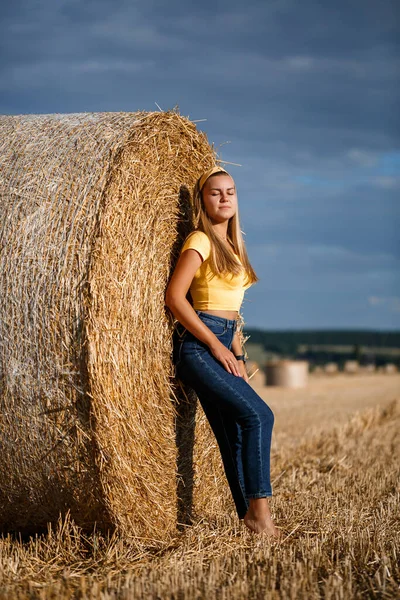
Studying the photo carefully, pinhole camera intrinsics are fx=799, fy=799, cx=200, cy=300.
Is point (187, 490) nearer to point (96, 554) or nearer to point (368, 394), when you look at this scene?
point (96, 554)

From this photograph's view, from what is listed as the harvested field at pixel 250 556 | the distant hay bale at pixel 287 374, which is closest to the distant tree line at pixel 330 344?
the distant hay bale at pixel 287 374

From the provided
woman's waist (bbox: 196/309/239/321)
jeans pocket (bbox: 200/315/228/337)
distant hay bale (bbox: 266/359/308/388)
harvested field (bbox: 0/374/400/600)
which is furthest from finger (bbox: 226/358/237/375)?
distant hay bale (bbox: 266/359/308/388)

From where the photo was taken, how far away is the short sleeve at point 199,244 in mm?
A: 4699

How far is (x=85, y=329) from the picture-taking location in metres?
4.01

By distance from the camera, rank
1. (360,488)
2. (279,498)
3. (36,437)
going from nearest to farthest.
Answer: (36,437) → (279,498) → (360,488)

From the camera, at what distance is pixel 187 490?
203 inches

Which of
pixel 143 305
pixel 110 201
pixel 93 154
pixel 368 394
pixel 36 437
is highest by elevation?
pixel 93 154

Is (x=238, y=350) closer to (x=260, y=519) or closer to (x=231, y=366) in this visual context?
(x=231, y=366)

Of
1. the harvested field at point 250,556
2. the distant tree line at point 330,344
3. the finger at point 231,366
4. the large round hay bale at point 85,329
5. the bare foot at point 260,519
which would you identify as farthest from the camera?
the distant tree line at point 330,344

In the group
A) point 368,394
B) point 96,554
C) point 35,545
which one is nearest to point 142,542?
point 96,554

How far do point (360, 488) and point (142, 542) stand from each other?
2.14 metres

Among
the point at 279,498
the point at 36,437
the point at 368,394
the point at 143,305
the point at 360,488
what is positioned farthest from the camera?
the point at 368,394

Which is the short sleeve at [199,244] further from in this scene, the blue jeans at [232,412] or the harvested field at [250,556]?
the harvested field at [250,556]

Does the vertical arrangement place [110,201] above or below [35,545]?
above
